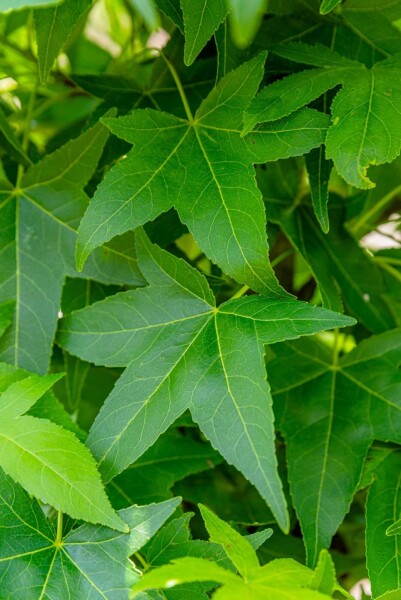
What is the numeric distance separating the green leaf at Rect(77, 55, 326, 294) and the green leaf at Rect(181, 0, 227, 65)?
7 centimetres

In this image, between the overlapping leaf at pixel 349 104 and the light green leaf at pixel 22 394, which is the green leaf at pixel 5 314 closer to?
the light green leaf at pixel 22 394

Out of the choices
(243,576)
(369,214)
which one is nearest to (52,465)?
(243,576)

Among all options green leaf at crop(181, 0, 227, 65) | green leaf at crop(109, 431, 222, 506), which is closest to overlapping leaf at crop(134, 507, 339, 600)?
green leaf at crop(109, 431, 222, 506)

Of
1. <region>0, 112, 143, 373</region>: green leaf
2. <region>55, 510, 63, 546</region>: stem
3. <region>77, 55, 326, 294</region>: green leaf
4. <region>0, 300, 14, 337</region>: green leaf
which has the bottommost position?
<region>55, 510, 63, 546</region>: stem

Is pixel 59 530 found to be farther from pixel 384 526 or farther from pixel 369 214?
pixel 369 214

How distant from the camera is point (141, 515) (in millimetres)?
551

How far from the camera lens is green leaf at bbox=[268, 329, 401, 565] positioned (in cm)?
62

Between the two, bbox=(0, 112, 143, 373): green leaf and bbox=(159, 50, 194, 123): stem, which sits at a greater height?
bbox=(159, 50, 194, 123): stem

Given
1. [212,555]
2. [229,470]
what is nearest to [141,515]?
[212,555]

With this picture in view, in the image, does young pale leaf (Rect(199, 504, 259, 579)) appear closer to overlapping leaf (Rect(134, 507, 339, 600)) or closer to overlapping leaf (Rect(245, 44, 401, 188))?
overlapping leaf (Rect(134, 507, 339, 600))

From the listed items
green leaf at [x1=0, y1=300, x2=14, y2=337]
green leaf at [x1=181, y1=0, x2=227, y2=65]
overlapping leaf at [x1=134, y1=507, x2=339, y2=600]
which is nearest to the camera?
overlapping leaf at [x1=134, y1=507, x2=339, y2=600]

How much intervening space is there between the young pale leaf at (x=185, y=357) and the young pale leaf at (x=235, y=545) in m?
0.04

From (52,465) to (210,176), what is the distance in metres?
0.25

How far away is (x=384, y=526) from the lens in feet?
2.04
